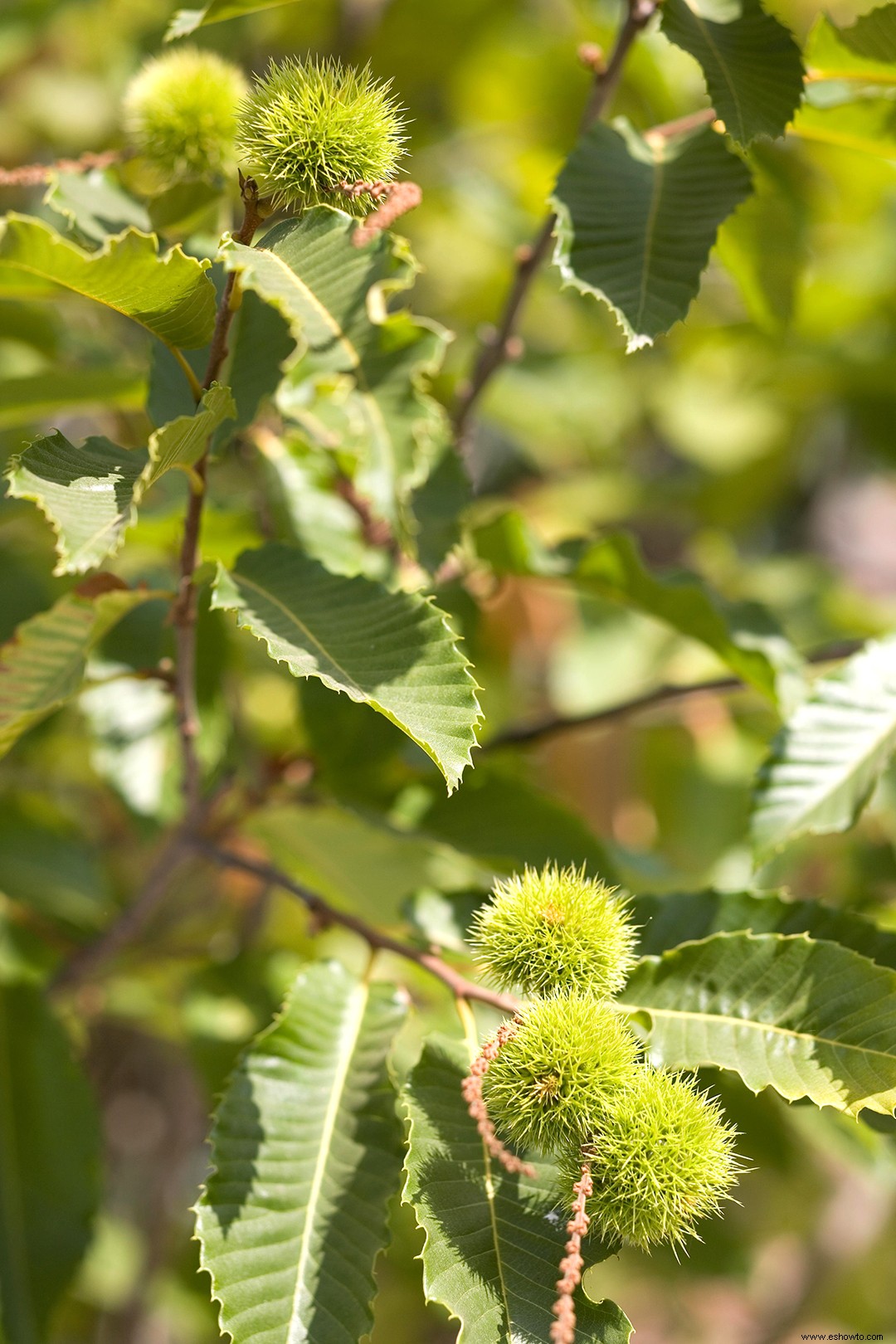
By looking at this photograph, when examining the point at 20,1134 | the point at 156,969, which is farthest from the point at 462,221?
the point at 20,1134

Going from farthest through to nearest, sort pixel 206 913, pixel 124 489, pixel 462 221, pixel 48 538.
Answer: pixel 462 221
pixel 206 913
pixel 48 538
pixel 124 489

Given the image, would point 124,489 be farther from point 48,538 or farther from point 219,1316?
point 48,538

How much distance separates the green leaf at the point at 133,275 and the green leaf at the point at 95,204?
20cm

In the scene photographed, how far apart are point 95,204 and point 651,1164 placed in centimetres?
98

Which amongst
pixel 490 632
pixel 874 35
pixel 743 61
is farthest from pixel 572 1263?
pixel 490 632

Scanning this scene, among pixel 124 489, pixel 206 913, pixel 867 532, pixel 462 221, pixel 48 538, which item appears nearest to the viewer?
pixel 124 489

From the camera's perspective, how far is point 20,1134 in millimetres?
1315

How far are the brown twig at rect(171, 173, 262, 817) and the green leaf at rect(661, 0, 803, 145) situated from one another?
1.28 ft

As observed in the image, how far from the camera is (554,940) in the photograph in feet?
2.56

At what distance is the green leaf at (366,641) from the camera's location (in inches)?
30.0

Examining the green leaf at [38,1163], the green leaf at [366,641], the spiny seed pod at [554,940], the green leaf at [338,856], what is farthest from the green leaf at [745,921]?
the green leaf at [38,1163]

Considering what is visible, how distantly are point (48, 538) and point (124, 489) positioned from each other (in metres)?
→ 0.98

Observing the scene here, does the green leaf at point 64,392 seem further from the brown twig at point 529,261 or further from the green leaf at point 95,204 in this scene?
the brown twig at point 529,261

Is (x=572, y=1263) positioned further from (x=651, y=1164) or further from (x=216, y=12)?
(x=216, y=12)
